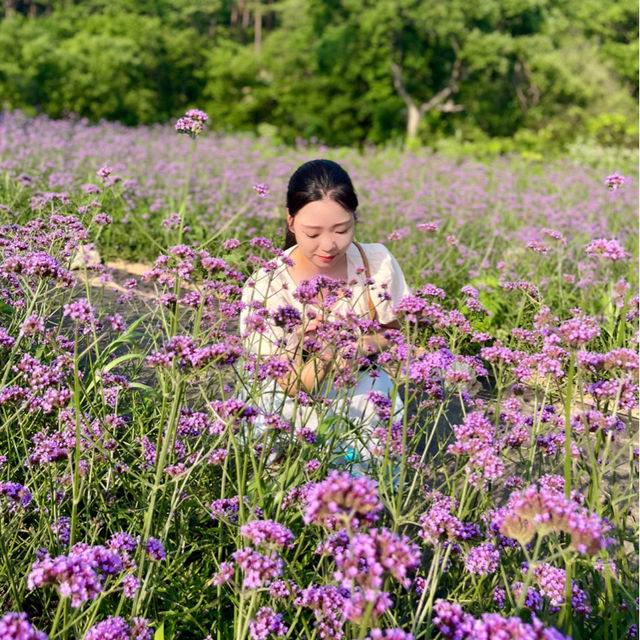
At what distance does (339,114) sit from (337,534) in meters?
23.1

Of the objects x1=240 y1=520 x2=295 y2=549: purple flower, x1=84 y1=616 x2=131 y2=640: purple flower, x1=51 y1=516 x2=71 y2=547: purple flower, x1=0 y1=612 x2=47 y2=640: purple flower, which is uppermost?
x1=0 y1=612 x2=47 y2=640: purple flower

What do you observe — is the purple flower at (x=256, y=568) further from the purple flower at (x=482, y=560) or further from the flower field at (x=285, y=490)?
the purple flower at (x=482, y=560)

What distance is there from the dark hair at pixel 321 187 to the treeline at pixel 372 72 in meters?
18.0

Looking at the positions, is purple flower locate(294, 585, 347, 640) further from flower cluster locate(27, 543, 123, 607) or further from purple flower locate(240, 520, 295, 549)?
flower cluster locate(27, 543, 123, 607)

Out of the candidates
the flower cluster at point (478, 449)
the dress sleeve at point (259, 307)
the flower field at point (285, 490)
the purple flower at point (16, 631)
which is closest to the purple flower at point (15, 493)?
the flower field at point (285, 490)

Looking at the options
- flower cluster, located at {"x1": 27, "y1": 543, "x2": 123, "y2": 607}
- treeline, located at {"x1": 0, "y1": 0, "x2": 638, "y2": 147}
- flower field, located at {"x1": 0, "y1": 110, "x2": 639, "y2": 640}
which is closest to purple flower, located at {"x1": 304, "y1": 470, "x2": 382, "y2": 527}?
flower field, located at {"x1": 0, "y1": 110, "x2": 639, "y2": 640}

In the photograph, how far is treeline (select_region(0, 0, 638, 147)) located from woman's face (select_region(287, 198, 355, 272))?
712 inches

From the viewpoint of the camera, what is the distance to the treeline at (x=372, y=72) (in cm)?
2089

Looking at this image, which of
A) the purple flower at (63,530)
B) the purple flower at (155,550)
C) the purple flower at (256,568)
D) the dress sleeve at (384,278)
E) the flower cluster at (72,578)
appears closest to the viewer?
the flower cluster at (72,578)

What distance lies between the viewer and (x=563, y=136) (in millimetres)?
21875

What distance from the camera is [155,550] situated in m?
1.64

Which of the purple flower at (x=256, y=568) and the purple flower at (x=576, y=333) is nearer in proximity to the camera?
the purple flower at (x=256, y=568)

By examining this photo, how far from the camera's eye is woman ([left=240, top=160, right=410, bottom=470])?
7.84ft

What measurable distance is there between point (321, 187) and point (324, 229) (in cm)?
20
